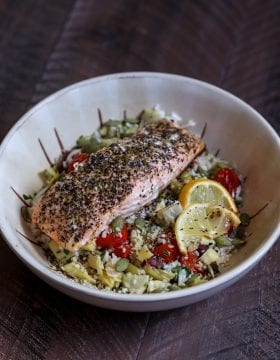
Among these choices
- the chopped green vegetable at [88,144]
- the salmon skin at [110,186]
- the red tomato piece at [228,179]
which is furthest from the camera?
the chopped green vegetable at [88,144]

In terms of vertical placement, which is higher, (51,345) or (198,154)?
(198,154)

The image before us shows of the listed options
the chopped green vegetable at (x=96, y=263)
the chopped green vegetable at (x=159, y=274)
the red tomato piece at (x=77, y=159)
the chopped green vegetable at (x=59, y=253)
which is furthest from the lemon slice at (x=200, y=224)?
the red tomato piece at (x=77, y=159)

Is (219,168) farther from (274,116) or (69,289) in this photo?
(69,289)

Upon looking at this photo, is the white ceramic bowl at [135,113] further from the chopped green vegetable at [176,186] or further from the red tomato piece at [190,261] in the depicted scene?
the chopped green vegetable at [176,186]

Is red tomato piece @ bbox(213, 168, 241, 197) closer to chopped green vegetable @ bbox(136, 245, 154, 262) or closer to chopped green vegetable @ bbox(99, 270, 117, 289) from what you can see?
chopped green vegetable @ bbox(136, 245, 154, 262)

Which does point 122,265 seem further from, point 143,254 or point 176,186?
point 176,186

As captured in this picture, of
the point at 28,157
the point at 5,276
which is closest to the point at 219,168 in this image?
the point at 28,157

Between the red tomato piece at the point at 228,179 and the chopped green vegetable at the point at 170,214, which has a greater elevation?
the chopped green vegetable at the point at 170,214

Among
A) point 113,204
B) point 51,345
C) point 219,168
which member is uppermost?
point 113,204
